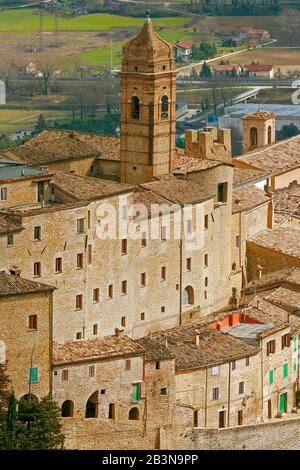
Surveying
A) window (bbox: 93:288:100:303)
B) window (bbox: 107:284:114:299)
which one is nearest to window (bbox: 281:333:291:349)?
window (bbox: 107:284:114:299)

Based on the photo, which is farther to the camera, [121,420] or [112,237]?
[112,237]

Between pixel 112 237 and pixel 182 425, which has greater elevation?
pixel 112 237

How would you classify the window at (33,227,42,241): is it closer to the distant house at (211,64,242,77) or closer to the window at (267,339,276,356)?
the window at (267,339,276,356)

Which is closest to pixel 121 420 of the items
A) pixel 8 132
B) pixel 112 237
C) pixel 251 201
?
pixel 112 237

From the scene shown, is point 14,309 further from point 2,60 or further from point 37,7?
point 37,7

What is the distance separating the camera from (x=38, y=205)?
60.7 meters

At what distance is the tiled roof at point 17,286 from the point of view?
5494 centimetres

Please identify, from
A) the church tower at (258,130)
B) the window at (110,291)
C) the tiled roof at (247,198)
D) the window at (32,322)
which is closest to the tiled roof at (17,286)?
the window at (32,322)

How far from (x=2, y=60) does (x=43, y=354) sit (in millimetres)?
107933

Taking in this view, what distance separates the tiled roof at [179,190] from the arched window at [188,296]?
245 centimetres

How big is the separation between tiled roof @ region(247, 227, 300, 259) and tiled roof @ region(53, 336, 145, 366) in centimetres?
1231

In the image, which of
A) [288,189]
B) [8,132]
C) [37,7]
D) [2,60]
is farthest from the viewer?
[37,7]

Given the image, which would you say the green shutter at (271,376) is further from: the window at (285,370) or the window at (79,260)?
the window at (79,260)

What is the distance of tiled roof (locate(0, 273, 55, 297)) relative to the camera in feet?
180
